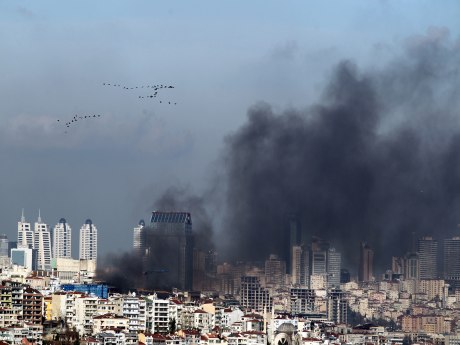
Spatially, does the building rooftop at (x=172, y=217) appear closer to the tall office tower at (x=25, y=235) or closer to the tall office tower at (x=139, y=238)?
the tall office tower at (x=139, y=238)

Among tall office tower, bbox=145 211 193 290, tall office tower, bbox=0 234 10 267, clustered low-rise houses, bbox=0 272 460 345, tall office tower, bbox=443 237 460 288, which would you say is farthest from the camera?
tall office tower, bbox=0 234 10 267

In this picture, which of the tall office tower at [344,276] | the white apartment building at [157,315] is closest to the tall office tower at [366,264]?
the tall office tower at [344,276]

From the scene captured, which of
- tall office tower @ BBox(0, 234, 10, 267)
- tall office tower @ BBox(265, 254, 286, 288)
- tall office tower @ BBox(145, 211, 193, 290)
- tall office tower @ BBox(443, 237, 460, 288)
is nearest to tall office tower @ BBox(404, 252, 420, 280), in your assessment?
tall office tower @ BBox(443, 237, 460, 288)

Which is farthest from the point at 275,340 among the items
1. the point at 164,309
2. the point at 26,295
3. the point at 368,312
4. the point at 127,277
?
the point at 368,312

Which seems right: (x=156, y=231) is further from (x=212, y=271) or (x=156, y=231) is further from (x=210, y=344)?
(x=210, y=344)

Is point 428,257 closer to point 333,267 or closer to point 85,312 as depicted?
point 333,267

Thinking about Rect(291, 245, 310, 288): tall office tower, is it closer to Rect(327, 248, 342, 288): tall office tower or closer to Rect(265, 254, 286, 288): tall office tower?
Rect(265, 254, 286, 288): tall office tower
